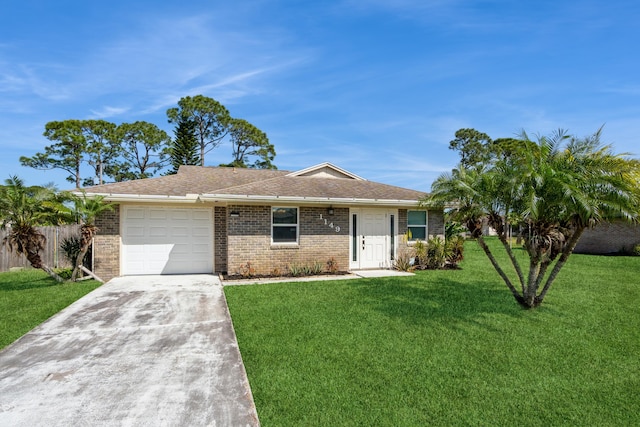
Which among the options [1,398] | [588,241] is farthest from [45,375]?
[588,241]

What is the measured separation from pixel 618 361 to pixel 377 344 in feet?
11.0

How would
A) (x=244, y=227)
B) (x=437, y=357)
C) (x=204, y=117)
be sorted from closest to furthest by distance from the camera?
(x=437, y=357) → (x=244, y=227) → (x=204, y=117)

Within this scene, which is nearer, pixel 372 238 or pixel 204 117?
pixel 372 238

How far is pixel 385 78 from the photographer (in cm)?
1424

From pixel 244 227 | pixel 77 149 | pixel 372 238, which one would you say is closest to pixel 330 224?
pixel 372 238

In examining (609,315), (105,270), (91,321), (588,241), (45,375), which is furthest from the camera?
(588,241)

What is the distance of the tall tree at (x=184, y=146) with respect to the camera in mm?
35562

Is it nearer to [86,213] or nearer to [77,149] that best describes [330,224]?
[86,213]

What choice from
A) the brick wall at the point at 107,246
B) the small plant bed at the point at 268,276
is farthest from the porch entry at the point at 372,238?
the brick wall at the point at 107,246

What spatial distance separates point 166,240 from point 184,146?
2650 centimetres

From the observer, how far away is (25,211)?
32.8 feet

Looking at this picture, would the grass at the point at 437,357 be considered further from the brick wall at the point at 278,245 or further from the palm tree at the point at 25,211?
the palm tree at the point at 25,211

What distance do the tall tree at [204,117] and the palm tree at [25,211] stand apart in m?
28.1

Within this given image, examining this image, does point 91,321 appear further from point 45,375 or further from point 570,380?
point 570,380
